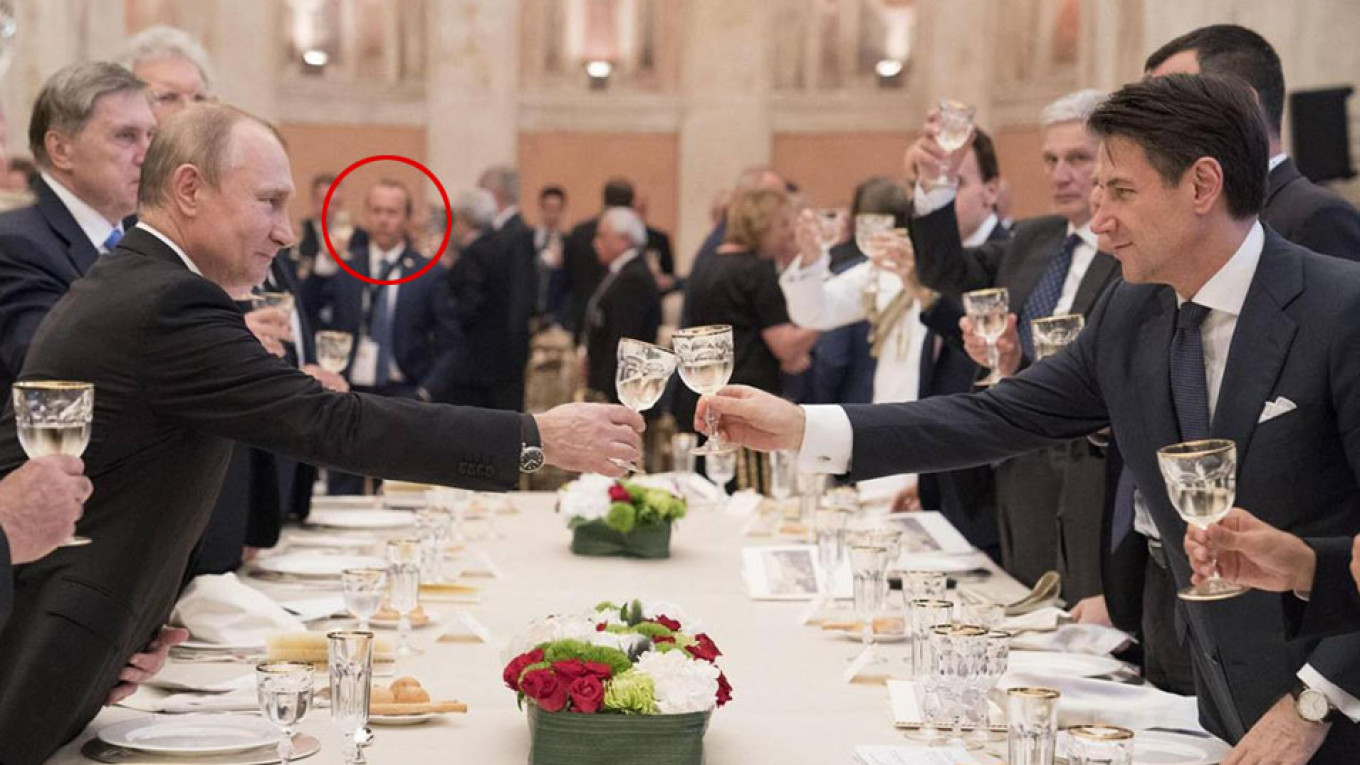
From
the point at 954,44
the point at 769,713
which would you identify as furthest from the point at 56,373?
the point at 954,44

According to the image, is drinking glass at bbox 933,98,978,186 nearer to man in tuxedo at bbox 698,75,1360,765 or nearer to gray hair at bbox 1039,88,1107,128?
gray hair at bbox 1039,88,1107,128

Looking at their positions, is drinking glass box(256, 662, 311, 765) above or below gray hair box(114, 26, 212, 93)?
below

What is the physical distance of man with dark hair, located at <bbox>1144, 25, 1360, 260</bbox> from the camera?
136 inches

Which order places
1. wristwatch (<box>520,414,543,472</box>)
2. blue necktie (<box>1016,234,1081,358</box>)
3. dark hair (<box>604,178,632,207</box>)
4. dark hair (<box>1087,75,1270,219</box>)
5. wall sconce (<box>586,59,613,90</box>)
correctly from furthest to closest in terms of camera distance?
wall sconce (<box>586,59,613,90</box>) < dark hair (<box>604,178,632,207</box>) < blue necktie (<box>1016,234,1081,358</box>) < wristwatch (<box>520,414,543,472</box>) < dark hair (<box>1087,75,1270,219</box>)

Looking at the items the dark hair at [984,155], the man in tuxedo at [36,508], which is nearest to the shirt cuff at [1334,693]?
the man in tuxedo at [36,508]

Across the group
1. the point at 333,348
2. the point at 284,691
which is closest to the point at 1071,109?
the point at 333,348

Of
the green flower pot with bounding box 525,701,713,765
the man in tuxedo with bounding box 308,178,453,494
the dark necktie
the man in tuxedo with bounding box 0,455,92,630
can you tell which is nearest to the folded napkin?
the green flower pot with bounding box 525,701,713,765

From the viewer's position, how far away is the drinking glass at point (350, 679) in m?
2.40

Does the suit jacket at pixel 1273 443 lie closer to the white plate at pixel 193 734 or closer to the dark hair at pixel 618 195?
the white plate at pixel 193 734

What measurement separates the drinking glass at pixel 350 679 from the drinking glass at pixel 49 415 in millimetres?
382

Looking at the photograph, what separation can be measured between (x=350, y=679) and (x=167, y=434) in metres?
0.61

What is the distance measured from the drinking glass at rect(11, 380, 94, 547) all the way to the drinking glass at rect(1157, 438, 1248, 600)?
1.41 meters

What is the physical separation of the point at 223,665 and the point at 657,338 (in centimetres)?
730

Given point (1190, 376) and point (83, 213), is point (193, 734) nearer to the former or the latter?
point (1190, 376)
